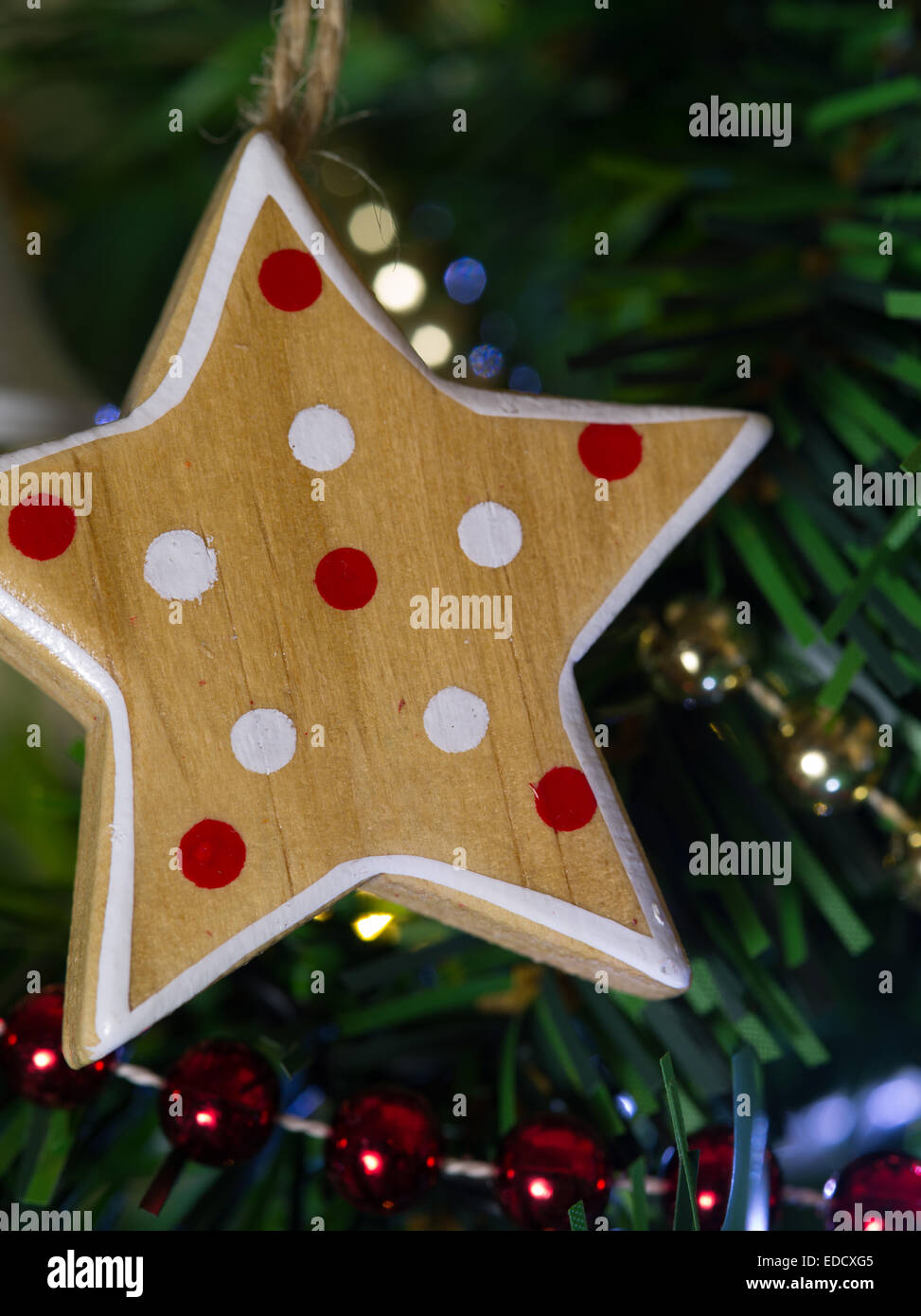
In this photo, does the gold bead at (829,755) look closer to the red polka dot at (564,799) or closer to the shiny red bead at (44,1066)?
the red polka dot at (564,799)

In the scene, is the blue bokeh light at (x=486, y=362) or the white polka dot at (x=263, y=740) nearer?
the white polka dot at (x=263, y=740)

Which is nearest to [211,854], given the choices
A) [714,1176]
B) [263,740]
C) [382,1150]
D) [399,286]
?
[263,740]

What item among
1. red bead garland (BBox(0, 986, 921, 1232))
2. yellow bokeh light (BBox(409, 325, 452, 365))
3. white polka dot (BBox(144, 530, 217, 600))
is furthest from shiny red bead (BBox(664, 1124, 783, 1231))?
yellow bokeh light (BBox(409, 325, 452, 365))

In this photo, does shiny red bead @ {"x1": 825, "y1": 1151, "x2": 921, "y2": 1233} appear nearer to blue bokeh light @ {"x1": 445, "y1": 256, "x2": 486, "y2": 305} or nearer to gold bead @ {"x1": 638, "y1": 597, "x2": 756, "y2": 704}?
gold bead @ {"x1": 638, "y1": 597, "x2": 756, "y2": 704}

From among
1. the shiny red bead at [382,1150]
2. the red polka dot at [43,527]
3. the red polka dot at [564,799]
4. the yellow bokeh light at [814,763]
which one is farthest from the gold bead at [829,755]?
the red polka dot at [43,527]

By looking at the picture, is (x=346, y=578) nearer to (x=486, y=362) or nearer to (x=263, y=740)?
(x=263, y=740)
